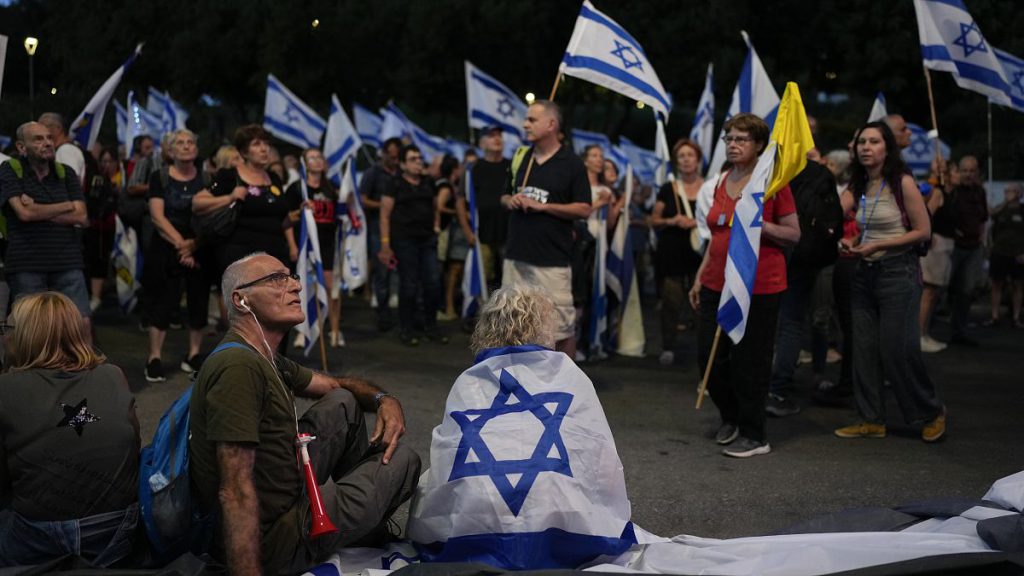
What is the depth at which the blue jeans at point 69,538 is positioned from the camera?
14.7 ft

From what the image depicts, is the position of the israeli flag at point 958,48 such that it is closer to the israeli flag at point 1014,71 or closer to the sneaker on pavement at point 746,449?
the israeli flag at point 1014,71

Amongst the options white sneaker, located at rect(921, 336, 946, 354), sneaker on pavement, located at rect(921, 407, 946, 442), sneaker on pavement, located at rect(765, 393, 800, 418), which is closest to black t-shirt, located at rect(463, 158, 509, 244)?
sneaker on pavement, located at rect(765, 393, 800, 418)

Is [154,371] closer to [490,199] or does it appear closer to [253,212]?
[253,212]

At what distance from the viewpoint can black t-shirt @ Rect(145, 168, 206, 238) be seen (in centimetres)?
956

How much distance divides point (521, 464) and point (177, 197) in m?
5.85

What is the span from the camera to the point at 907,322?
7.59m

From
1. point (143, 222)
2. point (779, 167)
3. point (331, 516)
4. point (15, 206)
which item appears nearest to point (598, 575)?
point (331, 516)

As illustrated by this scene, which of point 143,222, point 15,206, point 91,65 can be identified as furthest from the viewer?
point 91,65

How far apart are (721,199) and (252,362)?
4097 millimetres

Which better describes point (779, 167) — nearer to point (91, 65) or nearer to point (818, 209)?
point (818, 209)

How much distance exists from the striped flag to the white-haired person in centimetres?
246

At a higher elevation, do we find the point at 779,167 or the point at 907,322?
the point at 779,167

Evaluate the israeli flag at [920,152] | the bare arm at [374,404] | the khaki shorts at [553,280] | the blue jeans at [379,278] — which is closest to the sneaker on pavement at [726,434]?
the khaki shorts at [553,280]

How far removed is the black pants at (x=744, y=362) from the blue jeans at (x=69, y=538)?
3942mm
